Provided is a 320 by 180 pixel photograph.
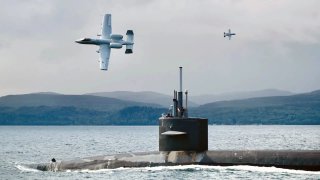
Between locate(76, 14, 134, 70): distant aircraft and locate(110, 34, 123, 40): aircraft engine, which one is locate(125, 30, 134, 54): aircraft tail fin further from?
locate(110, 34, 123, 40): aircraft engine

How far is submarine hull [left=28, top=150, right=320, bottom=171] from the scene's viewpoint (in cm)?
3553

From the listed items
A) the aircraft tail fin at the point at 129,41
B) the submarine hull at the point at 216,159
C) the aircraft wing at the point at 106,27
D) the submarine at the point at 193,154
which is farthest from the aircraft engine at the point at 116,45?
the submarine at the point at 193,154

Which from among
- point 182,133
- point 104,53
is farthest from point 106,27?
point 182,133

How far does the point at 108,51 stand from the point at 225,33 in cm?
3223

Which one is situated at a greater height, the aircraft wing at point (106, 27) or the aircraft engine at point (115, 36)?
A: the aircraft wing at point (106, 27)

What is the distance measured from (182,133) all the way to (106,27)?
3091 cm

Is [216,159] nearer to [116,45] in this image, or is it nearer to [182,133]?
[182,133]

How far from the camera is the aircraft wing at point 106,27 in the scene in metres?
65.9

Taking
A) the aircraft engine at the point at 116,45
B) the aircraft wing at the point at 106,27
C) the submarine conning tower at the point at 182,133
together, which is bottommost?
the submarine conning tower at the point at 182,133

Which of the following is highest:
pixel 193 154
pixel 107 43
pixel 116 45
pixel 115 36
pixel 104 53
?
pixel 115 36

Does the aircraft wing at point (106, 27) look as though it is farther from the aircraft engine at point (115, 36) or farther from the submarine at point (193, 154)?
the submarine at point (193, 154)

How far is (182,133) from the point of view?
37875mm

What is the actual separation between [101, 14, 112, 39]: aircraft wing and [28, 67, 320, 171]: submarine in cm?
2689

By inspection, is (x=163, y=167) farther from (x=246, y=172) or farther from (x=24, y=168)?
(x=24, y=168)
